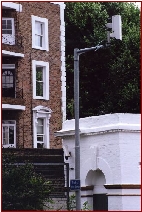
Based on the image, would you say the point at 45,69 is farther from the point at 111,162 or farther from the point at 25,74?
the point at 111,162

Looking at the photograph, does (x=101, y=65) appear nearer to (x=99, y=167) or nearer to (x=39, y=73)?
(x=39, y=73)

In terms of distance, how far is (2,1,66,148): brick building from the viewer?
3197 cm

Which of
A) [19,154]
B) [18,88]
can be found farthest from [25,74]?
[19,154]

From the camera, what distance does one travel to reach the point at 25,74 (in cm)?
3256

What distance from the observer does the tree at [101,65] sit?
39.8 m

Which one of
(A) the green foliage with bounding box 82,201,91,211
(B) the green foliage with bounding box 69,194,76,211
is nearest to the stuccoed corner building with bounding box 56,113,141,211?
(A) the green foliage with bounding box 82,201,91,211

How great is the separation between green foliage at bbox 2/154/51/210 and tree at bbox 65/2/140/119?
16453 mm

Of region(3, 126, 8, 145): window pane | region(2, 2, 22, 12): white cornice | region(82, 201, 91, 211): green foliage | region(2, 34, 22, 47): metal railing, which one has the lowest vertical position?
region(82, 201, 91, 211): green foliage

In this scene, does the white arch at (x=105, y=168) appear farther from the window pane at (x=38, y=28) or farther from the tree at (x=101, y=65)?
the tree at (x=101, y=65)

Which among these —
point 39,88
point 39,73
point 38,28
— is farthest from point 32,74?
point 38,28

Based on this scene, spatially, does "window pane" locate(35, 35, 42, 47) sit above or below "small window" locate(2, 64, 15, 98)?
above

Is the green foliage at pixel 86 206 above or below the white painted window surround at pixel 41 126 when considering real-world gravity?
below

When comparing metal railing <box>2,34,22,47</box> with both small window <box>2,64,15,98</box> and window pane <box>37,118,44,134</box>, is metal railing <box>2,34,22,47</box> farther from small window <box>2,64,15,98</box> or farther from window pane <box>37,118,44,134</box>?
window pane <box>37,118,44,134</box>

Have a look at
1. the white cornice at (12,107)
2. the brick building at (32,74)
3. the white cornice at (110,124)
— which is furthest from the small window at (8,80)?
the white cornice at (110,124)
